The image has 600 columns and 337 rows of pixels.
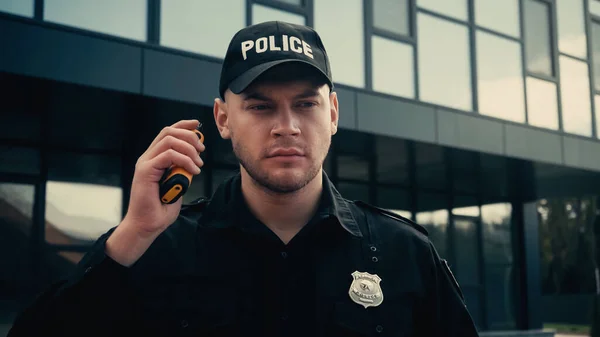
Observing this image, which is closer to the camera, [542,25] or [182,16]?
[182,16]

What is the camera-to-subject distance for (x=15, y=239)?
8711 millimetres

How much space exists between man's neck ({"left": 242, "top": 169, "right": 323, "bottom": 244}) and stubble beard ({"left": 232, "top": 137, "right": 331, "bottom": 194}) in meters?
0.08

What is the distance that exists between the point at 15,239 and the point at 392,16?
244 inches

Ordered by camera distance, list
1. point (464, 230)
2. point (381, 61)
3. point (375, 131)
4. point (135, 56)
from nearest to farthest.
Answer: point (135, 56), point (375, 131), point (381, 61), point (464, 230)

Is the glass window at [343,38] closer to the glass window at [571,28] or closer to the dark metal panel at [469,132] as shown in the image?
the dark metal panel at [469,132]

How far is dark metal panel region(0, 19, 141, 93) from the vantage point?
6766 millimetres

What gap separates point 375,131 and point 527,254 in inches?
284

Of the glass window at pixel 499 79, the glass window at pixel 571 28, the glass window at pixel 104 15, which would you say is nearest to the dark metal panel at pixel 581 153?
the glass window at pixel 499 79

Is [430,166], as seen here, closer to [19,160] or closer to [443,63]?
[443,63]

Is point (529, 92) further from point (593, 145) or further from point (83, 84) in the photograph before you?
point (83, 84)

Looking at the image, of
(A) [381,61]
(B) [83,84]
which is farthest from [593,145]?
(B) [83,84]

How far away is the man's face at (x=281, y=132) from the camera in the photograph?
2.03 metres

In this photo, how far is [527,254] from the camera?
49.6 ft

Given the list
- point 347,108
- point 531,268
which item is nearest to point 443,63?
point 347,108
